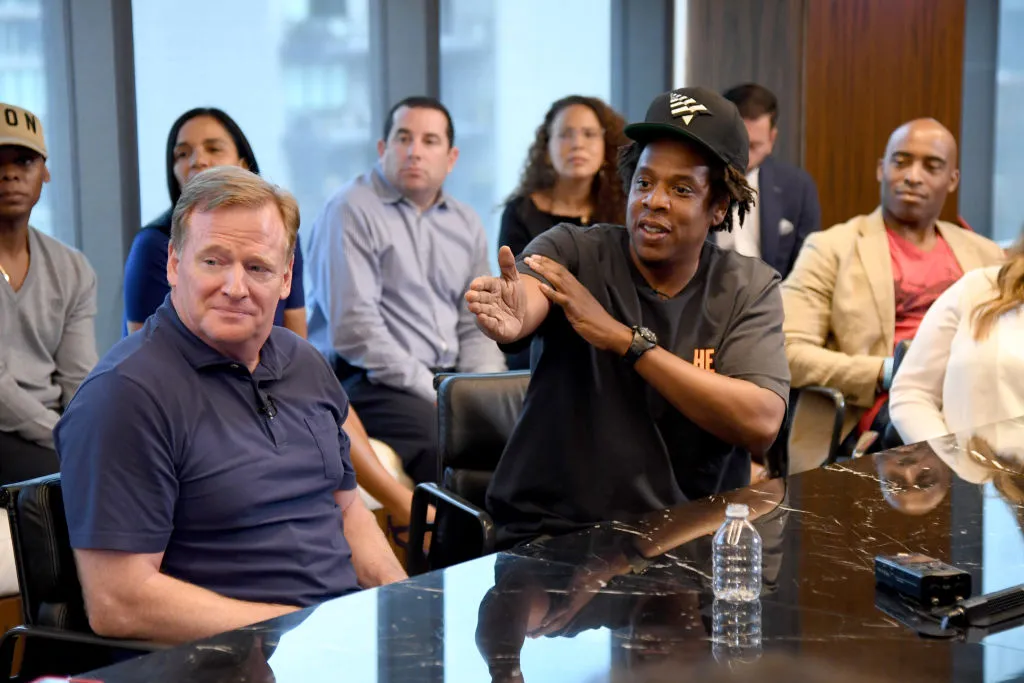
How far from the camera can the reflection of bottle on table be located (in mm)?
1339

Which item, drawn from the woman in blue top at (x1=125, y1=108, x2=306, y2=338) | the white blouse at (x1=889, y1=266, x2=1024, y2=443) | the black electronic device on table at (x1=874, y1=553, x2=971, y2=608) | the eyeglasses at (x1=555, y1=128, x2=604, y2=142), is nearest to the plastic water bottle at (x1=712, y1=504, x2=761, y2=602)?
the black electronic device on table at (x1=874, y1=553, x2=971, y2=608)

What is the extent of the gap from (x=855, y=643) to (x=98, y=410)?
1.10 metres

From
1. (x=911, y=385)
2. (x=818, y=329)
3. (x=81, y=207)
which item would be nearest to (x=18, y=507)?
(x=911, y=385)

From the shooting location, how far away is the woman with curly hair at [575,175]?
4.45 meters

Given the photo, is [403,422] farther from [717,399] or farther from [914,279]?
[914,279]

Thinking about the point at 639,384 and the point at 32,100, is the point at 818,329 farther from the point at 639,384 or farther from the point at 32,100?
the point at 32,100

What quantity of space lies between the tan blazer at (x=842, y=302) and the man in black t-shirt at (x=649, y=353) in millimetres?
1536

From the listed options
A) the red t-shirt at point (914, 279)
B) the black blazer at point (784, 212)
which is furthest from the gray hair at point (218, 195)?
the black blazer at point (784, 212)

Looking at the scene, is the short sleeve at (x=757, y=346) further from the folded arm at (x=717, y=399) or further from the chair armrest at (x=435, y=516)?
the chair armrest at (x=435, y=516)

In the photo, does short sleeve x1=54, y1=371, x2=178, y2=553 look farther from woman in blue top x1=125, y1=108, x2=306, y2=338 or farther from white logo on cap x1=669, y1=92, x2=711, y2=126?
woman in blue top x1=125, y1=108, x2=306, y2=338

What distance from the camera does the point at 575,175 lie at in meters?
4.46

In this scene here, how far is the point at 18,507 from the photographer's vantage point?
1.82 meters

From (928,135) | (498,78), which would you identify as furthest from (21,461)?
(498,78)

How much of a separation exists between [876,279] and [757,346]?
1781 mm
